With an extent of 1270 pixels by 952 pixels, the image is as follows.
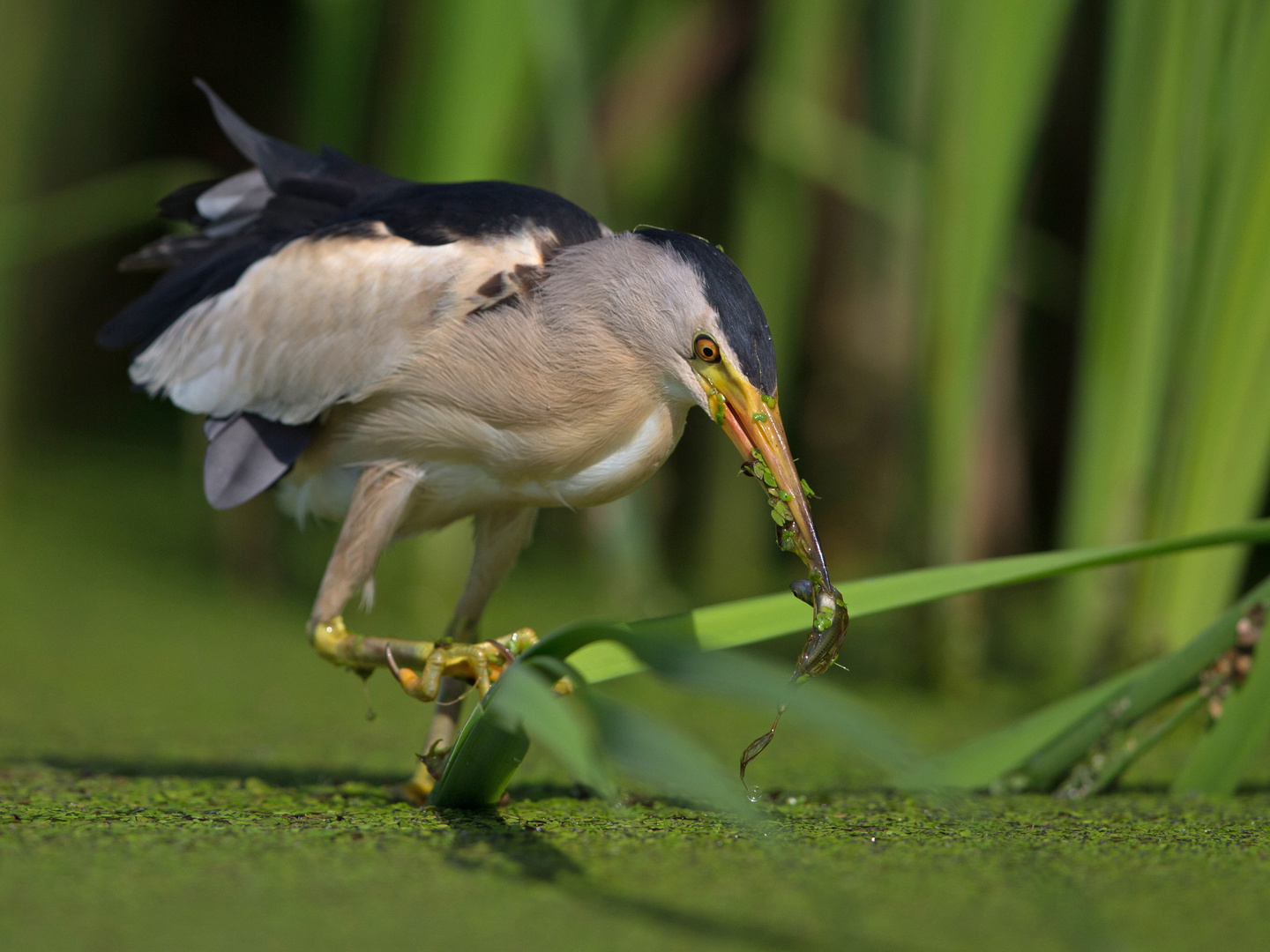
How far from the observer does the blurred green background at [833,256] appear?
246 centimetres

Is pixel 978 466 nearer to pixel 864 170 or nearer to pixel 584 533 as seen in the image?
pixel 864 170

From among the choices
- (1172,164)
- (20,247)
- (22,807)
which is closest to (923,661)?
(1172,164)

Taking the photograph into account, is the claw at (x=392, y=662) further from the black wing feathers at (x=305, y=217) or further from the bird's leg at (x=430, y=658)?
the black wing feathers at (x=305, y=217)

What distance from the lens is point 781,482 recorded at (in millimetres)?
1623

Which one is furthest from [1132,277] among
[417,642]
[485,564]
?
[417,642]

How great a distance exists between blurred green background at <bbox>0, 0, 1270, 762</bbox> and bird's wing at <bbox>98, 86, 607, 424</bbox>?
755mm

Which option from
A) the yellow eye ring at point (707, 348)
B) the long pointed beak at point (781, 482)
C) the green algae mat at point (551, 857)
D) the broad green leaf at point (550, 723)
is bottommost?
the green algae mat at point (551, 857)

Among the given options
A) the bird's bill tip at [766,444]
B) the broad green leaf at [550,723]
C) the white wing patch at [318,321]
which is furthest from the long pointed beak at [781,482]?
the white wing patch at [318,321]

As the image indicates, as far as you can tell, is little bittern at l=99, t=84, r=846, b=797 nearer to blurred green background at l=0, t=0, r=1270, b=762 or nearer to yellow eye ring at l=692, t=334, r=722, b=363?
yellow eye ring at l=692, t=334, r=722, b=363

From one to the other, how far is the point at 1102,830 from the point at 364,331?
121cm

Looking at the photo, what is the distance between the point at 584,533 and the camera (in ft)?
13.6

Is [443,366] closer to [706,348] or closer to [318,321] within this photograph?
[318,321]

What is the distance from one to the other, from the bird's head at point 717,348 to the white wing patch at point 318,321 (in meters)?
0.17

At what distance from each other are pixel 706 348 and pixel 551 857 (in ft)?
2.16
